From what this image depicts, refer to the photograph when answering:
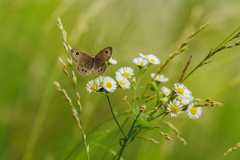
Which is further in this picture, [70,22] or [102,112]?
[70,22]

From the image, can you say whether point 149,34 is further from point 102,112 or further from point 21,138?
point 21,138

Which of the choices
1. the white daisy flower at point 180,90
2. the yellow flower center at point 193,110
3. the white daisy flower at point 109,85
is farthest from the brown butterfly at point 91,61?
the yellow flower center at point 193,110

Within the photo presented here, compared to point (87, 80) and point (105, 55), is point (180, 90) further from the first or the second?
point (87, 80)

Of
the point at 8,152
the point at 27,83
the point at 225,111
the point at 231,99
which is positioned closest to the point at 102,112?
the point at 27,83

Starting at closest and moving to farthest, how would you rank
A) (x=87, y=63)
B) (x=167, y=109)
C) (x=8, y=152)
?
(x=167, y=109) < (x=87, y=63) < (x=8, y=152)

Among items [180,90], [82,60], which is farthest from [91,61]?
[180,90]

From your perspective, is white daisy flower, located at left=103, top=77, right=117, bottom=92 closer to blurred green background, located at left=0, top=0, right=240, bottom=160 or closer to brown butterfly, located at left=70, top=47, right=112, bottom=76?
brown butterfly, located at left=70, top=47, right=112, bottom=76

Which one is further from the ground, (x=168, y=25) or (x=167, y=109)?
(x=168, y=25)
